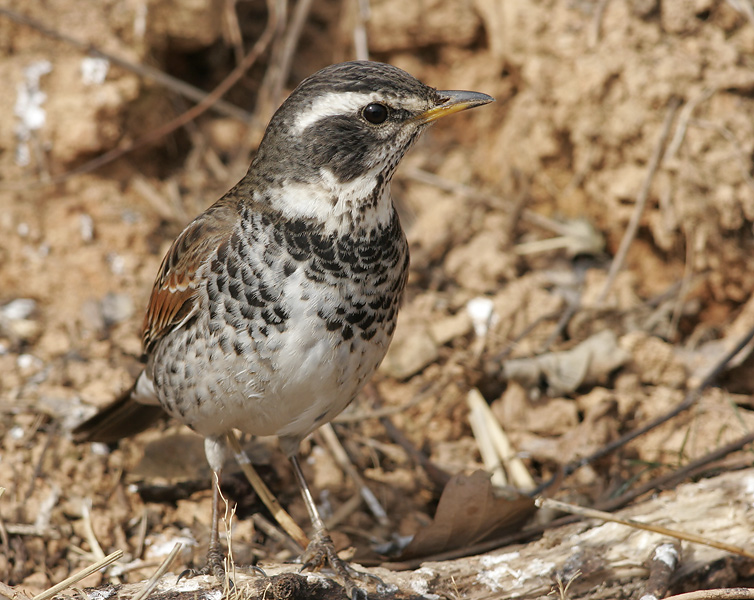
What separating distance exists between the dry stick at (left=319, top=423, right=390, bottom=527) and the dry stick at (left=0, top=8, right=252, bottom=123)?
307 centimetres

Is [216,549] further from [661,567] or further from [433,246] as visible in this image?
[433,246]

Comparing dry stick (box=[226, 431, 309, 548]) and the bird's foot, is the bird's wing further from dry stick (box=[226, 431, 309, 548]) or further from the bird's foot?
the bird's foot

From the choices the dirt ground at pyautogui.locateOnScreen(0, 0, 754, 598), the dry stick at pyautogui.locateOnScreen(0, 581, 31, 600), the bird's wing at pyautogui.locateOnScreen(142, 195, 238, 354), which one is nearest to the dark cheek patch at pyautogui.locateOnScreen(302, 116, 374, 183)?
the bird's wing at pyautogui.locateOnScreen(142, 195, 238, 354)

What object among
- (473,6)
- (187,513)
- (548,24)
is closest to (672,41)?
(548,24)

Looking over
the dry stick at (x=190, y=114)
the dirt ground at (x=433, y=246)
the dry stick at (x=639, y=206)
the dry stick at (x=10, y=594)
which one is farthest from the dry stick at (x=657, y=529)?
the dry stick at (x=190, y=114)

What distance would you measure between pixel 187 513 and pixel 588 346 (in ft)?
9.31

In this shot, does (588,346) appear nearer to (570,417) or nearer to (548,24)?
(570,417)

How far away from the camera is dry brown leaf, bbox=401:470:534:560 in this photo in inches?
165

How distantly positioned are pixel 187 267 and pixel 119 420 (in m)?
1.33

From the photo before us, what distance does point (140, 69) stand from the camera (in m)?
6.57

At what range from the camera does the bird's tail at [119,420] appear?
4.78m

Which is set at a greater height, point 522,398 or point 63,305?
point 63,305

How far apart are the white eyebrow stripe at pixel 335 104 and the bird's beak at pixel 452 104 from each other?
27 cm

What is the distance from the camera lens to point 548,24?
21.4ft
